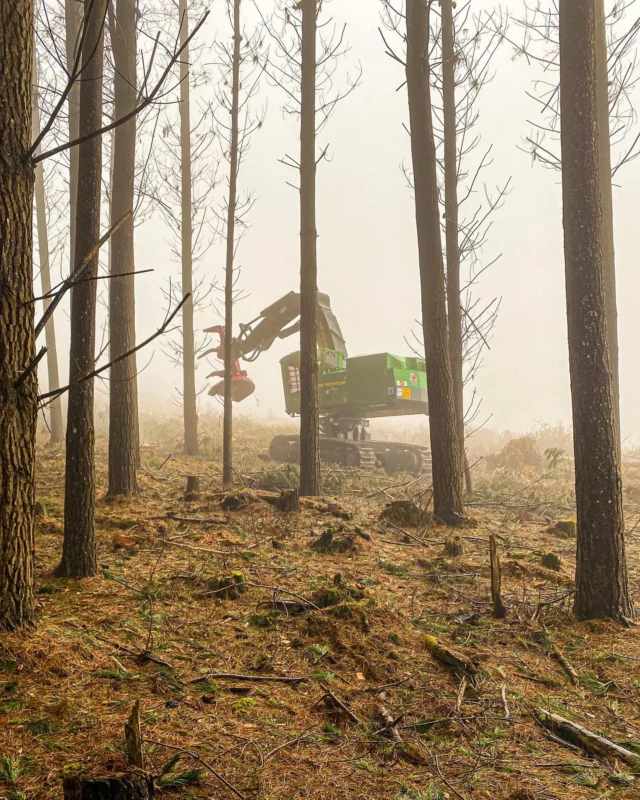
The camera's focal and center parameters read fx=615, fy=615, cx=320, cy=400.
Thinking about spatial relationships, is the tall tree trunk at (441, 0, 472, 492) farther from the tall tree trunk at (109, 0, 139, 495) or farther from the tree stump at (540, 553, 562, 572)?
the tall tree trunk at (109, 0, 139, 495)

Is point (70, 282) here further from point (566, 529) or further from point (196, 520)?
point (566, 529)

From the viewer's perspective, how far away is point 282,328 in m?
16.7

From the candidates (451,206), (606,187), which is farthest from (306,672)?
(451,206)

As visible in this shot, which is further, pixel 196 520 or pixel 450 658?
pixel 196 520

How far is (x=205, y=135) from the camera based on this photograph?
17.1m

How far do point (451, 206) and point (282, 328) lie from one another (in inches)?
237

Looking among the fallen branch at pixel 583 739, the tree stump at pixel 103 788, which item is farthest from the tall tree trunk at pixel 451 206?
the tree stump at pixel 103 788

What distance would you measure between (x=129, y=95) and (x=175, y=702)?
29.6ft

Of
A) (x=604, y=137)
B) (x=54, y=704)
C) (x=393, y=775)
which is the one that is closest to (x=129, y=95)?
(x=604, y=137)

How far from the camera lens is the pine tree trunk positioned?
3.72m

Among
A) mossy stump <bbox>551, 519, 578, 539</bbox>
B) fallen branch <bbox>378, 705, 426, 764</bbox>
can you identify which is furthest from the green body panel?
fallen branch <bbox>378, 705, 426, 764</bbox>

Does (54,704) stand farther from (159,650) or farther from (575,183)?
(575,183)

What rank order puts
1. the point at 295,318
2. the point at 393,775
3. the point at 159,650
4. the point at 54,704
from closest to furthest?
1. the point at 393,775
2. the point at 54,704
3. the point at 159,650
4. the point at 295,318

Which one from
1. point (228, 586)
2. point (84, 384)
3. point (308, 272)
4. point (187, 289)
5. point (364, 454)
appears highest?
point (187, 289)
